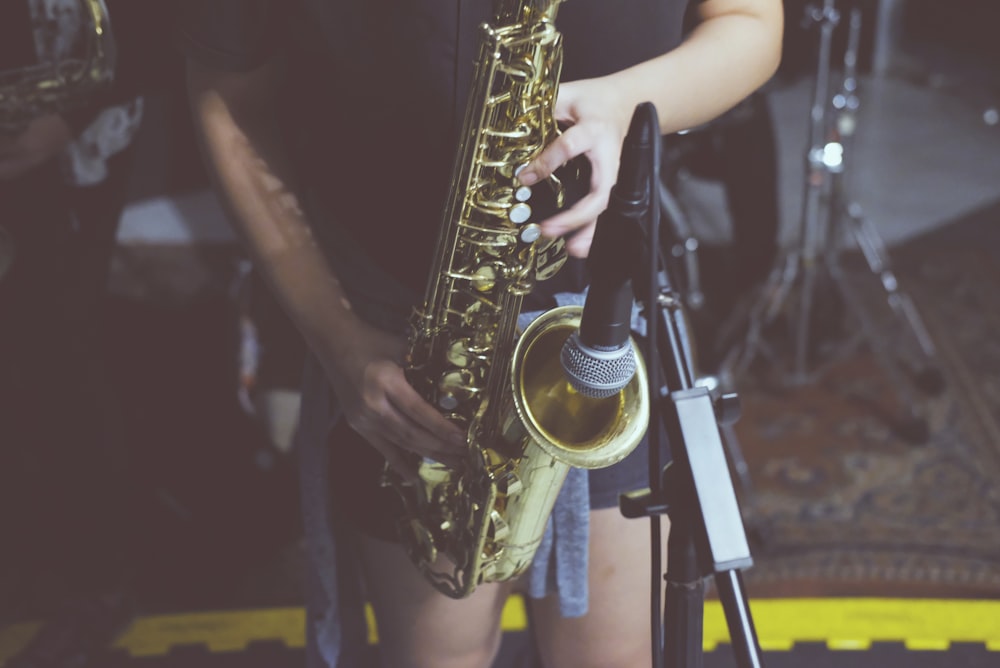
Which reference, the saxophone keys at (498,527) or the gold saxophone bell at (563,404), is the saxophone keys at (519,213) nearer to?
the gold saxophone bell at (563,404)

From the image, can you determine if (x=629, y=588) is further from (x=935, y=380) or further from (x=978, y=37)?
(x=978, y=37)

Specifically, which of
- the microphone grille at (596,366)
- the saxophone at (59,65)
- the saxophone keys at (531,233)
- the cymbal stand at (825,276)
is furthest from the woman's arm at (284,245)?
the cymbal stand at (825,276)

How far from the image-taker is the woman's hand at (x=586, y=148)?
96 cm

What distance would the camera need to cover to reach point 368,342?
1123 millimetres

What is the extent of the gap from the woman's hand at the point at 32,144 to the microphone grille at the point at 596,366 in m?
1.58

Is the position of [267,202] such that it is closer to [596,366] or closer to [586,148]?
[586,148]

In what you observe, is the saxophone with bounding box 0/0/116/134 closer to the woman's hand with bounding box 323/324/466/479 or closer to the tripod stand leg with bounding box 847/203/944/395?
the woman's hand with bounding box 323/324/466/479

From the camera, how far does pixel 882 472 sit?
10.1 ft

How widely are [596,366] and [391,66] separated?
1.51 ft

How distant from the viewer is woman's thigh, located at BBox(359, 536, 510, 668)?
1256 mm

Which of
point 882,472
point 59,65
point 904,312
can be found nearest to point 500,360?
point 59,65

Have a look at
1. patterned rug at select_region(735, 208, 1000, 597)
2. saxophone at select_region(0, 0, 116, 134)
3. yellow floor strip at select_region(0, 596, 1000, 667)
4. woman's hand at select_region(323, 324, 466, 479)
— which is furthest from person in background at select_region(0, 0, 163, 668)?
patterned rug at select_region(735, 208, 1000, 597)

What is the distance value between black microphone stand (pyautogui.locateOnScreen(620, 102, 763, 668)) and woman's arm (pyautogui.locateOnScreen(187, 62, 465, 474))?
12.9 inches

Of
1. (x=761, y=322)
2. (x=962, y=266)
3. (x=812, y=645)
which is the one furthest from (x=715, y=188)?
(x=812, y=645)
